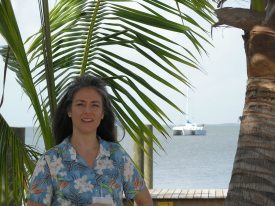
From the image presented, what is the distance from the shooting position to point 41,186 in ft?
8.82

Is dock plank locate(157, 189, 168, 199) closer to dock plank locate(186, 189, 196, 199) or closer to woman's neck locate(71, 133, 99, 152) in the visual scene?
dock plank locate(186, 189, 196, 199)

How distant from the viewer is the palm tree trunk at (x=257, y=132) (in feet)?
9.61

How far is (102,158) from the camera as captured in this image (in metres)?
2.80

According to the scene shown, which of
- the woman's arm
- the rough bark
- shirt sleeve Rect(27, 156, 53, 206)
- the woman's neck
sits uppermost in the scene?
the rough bark

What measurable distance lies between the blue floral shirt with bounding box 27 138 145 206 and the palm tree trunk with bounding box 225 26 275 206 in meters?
0.39

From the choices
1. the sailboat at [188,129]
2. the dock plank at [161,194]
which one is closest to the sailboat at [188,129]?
the sailboat at [188,129]

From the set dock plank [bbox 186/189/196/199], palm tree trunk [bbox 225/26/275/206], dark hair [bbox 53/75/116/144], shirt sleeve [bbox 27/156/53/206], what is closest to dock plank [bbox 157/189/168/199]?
dock plank [bbox 186/189/196/199]

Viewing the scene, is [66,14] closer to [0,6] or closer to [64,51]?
[64,51]

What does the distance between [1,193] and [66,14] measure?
3.83ft

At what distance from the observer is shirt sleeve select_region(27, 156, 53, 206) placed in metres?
2.68

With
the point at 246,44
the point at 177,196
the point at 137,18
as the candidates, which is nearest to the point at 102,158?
the point at 246,44

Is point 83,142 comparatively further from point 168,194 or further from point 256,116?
point 168,194

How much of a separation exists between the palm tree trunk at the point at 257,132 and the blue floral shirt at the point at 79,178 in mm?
394

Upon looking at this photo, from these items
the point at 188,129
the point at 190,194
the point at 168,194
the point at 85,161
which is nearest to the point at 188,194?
the point at 190,194
